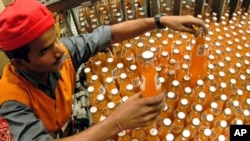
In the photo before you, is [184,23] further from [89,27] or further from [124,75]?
[89,27]

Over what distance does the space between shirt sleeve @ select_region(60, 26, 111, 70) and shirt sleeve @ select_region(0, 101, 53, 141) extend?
445mm

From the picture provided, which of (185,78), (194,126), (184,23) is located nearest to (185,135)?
(194,126)

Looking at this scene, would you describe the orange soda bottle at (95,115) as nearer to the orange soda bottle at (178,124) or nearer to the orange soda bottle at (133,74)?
the orange soda bottle at (133,74)

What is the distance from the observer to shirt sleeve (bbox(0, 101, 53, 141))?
1.16m

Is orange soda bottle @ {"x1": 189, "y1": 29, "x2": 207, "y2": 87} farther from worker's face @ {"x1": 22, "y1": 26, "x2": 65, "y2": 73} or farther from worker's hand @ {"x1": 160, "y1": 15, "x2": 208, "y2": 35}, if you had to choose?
worker's face @ {"x1": 22, "y1": 26, "x2": 65, "y2": 73}

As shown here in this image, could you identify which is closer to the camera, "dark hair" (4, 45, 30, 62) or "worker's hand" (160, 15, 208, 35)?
"dark hair" (4, 45, 30, 62)

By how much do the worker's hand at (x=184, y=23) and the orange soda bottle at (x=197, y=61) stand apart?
4 cm

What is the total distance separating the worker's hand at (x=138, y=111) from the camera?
3.54 ft

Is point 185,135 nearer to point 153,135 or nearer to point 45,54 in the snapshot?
point 153,135

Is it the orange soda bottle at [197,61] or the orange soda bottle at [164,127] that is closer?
the orange soda bottle at [164,127]

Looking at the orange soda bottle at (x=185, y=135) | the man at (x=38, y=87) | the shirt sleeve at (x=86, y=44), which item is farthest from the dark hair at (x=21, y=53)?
the orange soda bottle at (x=185, y=135)

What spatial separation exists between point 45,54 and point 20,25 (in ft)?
0.51

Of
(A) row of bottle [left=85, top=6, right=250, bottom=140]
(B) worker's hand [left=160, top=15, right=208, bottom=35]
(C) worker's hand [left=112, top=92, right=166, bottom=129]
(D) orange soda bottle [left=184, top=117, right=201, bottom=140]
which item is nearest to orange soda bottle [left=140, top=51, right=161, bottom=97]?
(C) worker's hand [left=112, top=92, right=166, bottom=129]

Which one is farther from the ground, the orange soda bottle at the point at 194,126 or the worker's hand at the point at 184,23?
the worker's hand at the point at 184,23
